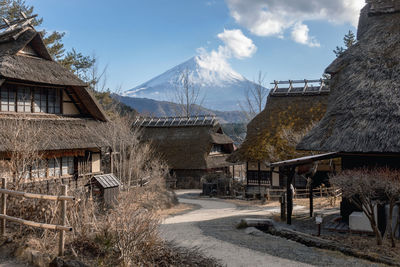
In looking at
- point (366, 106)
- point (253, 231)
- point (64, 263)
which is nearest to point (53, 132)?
point (253, 231)

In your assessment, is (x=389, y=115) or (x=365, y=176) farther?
(x=389, y=115)

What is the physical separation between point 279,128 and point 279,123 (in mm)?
616

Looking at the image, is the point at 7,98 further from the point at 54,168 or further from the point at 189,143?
the point at 189,143

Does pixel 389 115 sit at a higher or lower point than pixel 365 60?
lower

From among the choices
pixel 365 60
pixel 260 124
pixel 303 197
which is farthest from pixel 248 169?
pixel 365 60

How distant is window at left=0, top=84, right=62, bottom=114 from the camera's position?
16688mm

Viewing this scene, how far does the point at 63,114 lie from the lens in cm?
1931

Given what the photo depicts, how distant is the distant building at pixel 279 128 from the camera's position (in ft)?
82.5

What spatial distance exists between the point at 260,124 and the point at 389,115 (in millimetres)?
16442

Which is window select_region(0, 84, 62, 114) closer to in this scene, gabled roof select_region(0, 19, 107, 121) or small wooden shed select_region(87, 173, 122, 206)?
gabled roof select_region(0, 19, 107, 121)

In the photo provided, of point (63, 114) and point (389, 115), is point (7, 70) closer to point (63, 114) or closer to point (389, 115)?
point (63, 114)

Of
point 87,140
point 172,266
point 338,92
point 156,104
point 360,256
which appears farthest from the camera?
point 156,104

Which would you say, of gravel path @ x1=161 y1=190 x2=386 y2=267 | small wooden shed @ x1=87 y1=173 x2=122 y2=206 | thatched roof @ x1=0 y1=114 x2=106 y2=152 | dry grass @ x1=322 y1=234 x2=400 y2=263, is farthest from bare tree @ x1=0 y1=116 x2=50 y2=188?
dry grass @ x1=322 y1=234 x2=400 y2=263

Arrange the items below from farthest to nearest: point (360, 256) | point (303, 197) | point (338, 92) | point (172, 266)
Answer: point (303, 197) → point (338, 92) → point (360, 256) → point (172, 266)
